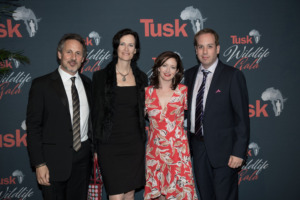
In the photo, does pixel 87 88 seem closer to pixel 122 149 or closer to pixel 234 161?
pixel 122 149

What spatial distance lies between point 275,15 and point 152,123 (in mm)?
2539

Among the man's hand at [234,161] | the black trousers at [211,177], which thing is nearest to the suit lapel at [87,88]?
the black trousers at [211,177]

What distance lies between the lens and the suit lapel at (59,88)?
208 cm

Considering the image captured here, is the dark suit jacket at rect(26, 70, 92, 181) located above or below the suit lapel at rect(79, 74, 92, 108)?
below

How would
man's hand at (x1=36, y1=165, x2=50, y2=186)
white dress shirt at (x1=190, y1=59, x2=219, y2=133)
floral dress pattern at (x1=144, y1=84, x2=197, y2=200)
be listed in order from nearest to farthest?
1. man's hand at (x1=36, y1=165, x2=50, y2=186)
2. floral dress pattern at (x1=144, y1=84, x2=197, y2=200)
3. white dress shirt at (x1=190, y1=59, x2=219, y2=133)

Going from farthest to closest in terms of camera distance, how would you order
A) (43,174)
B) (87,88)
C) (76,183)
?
(87,88) → (76,183) → (43,174)

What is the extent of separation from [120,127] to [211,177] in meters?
1.16

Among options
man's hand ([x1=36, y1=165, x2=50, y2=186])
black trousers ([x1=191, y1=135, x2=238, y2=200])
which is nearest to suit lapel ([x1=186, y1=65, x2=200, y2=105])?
black trousers ([x1=191, y1=135, x2=238, y2=200])

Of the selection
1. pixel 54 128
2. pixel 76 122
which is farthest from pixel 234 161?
pixel 54 128

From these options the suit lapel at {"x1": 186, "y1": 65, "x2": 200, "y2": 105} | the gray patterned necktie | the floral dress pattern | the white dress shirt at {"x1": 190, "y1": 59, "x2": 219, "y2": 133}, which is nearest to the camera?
the gray patterned necktie

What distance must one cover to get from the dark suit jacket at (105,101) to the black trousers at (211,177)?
64 centimetres

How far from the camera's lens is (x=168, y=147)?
89.0 inches

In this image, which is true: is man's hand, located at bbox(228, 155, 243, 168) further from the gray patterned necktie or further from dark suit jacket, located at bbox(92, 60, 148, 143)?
the gray patterned necktie

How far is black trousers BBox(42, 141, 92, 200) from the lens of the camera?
2.08 meters
